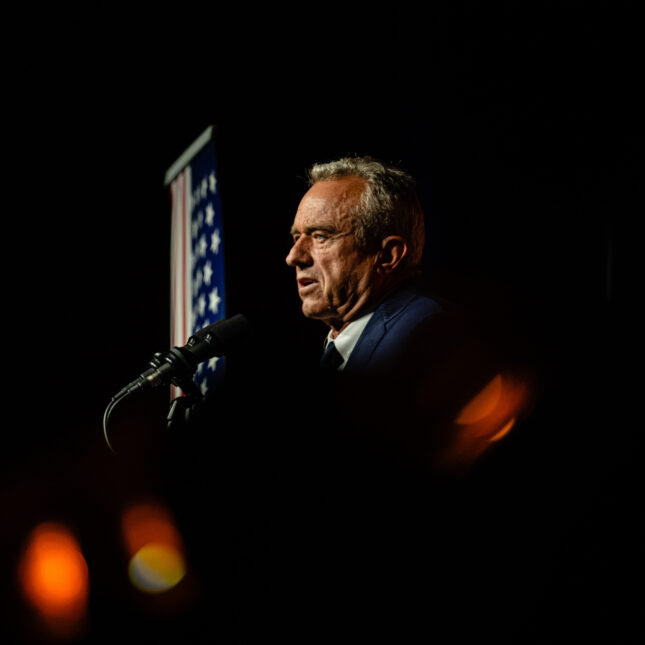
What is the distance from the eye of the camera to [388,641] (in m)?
1.07

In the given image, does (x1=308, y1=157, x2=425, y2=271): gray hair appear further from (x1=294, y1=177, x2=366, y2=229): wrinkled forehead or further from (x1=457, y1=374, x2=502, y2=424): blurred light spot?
(x1=457, y1=374, x2=502, y2=424): blurred light spot

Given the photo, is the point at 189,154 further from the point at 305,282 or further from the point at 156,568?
the point at 156,568

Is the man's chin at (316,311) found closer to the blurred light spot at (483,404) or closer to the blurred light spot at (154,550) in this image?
the blurred light spot at (483,404)

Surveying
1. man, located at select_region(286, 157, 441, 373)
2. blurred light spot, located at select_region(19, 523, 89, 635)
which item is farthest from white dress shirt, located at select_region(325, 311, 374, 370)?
blurred light spot, located at select_region(19, 523, 89, 635)

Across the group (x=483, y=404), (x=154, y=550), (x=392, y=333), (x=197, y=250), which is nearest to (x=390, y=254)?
(x=392, y=333)

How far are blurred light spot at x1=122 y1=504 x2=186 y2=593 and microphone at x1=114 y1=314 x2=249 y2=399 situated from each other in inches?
18.5

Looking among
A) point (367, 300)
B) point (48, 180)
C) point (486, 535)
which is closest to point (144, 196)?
point (48, 180)

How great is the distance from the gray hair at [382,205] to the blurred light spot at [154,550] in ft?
3.62

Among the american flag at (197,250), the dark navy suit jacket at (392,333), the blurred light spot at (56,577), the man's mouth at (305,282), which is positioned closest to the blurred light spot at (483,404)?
the dark navy suit jacket at (392,333)

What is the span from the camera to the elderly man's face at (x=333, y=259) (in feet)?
5.21

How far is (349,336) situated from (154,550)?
A: 0.91 metres

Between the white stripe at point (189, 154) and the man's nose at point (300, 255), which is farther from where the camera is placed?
the white stripe at point (189, 154)

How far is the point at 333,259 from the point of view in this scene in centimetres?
160

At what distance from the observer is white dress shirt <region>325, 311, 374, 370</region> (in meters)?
1.54
